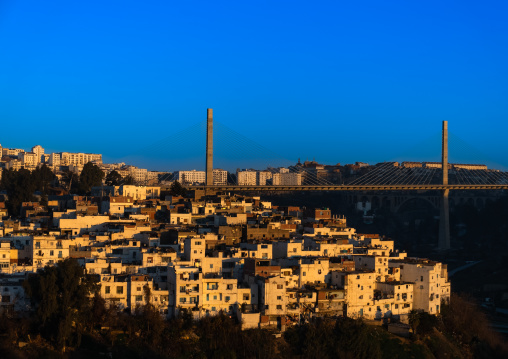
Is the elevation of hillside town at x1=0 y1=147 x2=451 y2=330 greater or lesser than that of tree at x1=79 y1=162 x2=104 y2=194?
lesser

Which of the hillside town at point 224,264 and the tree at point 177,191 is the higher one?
the tree at point 177,191

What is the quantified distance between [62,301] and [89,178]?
44.0 ft

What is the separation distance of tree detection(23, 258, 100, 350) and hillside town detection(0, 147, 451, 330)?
1.16 ft

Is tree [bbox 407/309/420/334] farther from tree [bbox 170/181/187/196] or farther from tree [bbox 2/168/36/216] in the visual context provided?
tree [bbox 2/168/36/216]

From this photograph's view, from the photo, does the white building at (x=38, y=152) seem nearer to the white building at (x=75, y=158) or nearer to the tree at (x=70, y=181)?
the white building at (x=75, y=158)

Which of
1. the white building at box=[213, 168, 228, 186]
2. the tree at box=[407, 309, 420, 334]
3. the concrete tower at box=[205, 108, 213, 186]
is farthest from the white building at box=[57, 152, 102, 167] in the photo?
the tree at box=[407, 309, 420, 334]

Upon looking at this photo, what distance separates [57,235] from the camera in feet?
57.1

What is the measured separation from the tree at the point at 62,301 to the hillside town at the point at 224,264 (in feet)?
1.16

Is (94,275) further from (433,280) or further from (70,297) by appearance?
(433,280)

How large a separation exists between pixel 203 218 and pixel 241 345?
24.7ft

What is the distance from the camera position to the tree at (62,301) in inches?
511

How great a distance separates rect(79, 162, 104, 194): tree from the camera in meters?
25.9

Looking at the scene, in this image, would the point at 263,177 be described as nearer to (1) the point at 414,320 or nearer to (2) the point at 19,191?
(2) the point at 19,191

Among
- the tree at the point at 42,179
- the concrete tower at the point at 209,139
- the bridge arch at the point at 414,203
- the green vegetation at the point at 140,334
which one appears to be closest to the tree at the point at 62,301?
the green vegetation at the point at 140,334
